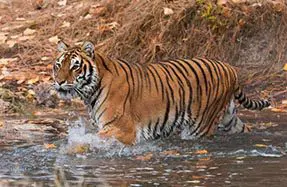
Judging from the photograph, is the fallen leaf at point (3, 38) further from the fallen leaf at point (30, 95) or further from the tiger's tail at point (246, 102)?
the tiger's tail at point (246, 102)

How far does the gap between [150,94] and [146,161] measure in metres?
1.11

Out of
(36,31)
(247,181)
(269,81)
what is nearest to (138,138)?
(247,181)

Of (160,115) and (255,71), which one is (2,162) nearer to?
(160,115)

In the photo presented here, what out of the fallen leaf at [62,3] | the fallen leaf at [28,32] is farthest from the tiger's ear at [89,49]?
the fallen leaf at [62,3]

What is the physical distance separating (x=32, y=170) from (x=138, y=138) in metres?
1.39

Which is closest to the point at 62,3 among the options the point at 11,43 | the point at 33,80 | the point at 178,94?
the point at 11,43

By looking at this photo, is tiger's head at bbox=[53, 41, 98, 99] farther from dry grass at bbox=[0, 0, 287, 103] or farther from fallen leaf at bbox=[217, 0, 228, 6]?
fallen leaf at bbox=[217, 0, 228, 6]

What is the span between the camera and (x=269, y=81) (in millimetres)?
12758

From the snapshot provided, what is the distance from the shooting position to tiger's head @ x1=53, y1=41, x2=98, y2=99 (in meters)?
8.99

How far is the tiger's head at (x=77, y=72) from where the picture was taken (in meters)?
8.99

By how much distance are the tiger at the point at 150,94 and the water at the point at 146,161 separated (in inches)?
6.3

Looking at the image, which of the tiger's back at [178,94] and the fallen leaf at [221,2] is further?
the fallen leaf at [221,2]

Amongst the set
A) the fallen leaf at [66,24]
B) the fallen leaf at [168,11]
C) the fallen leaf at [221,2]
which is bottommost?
the fallen leaf at [66,24]

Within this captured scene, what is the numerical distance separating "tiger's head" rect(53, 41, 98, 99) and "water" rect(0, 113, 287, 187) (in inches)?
17.4
